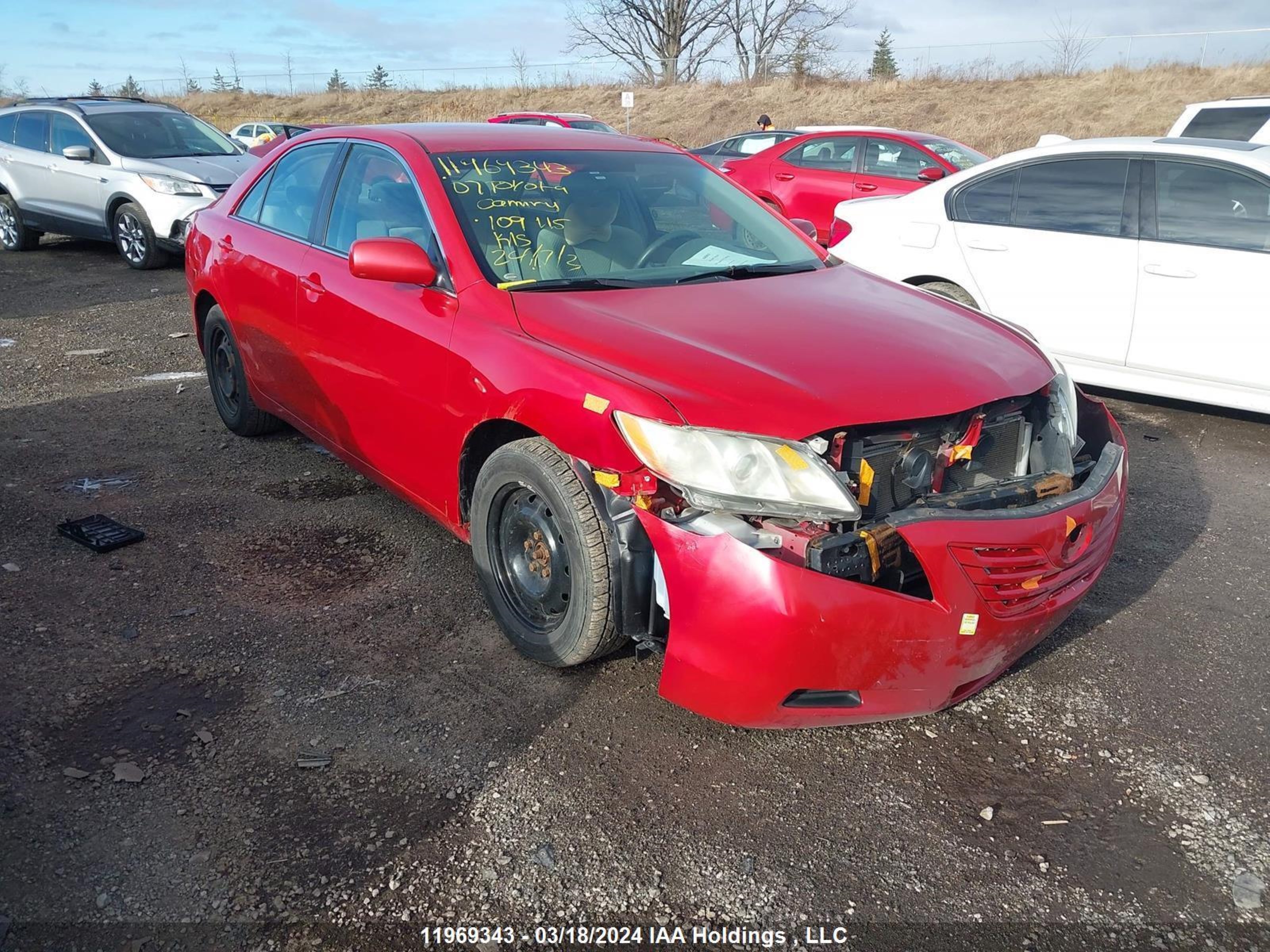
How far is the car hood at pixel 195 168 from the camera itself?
10.3m

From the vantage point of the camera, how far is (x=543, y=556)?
122 inches

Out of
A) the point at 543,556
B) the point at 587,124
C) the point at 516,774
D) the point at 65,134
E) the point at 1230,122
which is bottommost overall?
the point at 516,774

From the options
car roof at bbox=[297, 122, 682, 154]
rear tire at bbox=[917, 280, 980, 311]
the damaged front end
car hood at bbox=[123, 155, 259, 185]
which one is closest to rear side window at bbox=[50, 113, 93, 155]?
car hood at bbox=[123, 155, 259, 185]

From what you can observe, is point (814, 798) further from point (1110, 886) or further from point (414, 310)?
point (414, 310)

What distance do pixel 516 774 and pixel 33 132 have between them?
12079 millimetres

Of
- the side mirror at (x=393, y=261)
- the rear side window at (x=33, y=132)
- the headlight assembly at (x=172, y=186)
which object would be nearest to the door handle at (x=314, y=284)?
the side mirror at (x=393, y=261)

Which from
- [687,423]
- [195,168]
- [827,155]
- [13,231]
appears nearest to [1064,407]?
[687,423]

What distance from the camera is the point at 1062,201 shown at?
594 cm

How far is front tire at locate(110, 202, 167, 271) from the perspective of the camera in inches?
411

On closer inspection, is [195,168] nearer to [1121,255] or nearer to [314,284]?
[314,284]

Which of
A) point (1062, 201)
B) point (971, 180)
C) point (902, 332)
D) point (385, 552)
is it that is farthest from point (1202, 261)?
point (385, 552)

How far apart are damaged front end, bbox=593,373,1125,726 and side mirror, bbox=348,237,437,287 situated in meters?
1.08

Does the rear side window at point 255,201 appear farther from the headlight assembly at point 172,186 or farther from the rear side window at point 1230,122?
the rear side window at point 1230,122

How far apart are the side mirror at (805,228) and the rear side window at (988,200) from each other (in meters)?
2.05
